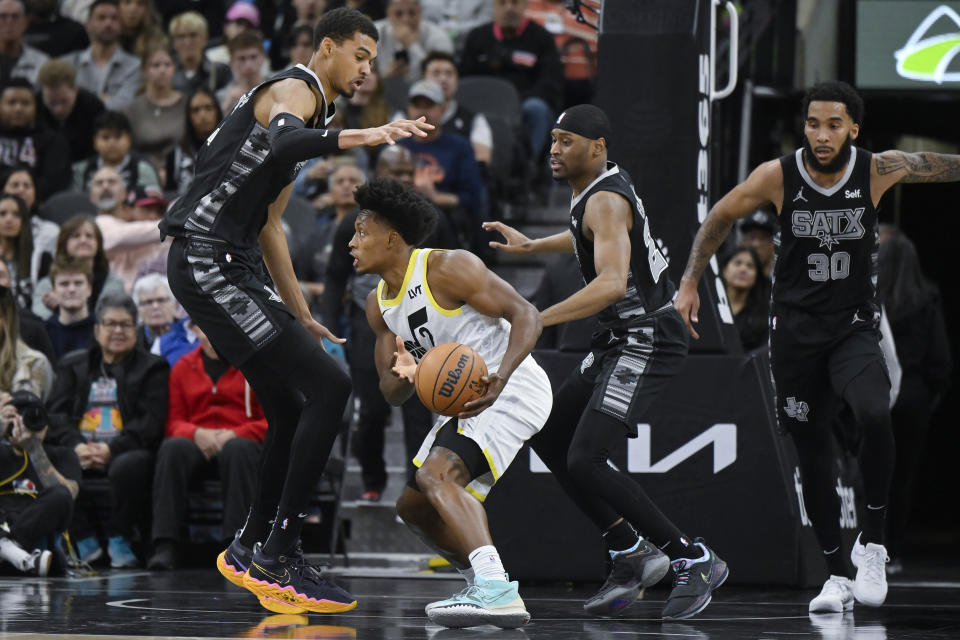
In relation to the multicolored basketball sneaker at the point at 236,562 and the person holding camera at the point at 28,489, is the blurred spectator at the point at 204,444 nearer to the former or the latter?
the person holding camera at the point at 28,489

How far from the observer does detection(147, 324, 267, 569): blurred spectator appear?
9.10m

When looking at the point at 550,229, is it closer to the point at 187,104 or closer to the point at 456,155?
the point at 456,155

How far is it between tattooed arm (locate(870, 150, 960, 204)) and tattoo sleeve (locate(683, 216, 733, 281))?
0.70 m

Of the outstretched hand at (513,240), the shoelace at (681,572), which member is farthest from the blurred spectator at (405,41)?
the shoelace at (681,572)

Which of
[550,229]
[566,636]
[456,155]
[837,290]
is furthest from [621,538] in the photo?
[550,229]

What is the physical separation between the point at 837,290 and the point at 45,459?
476 centimetres

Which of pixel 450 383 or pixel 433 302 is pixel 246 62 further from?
pixel 450 383

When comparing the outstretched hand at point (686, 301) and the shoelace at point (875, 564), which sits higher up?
the outstretched hand at point (686, 301)

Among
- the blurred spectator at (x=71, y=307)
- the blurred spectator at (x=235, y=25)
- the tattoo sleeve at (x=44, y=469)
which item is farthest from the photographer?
the blurred spectator at (x=235, y=25)

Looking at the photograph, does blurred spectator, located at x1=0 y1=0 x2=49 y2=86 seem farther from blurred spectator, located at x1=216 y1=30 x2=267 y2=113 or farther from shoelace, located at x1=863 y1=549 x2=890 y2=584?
shoelace, located at x1=863 y1=549 x2=890 y2=584

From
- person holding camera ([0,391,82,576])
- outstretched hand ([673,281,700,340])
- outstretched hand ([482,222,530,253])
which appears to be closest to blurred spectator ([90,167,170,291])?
person holding camera ([0,391,82,576])

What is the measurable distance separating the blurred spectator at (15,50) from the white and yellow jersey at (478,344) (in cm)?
839

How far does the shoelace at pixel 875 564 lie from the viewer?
6801mm

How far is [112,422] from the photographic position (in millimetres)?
9734
